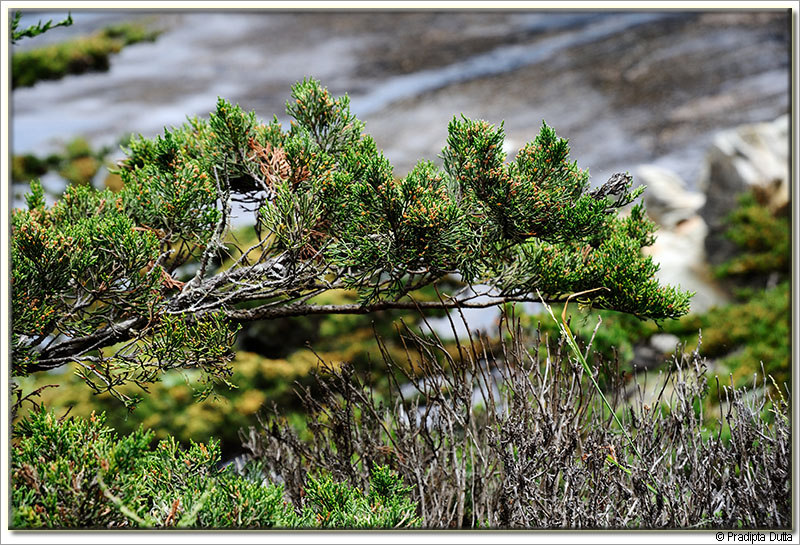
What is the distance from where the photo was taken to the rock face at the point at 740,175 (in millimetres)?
5023

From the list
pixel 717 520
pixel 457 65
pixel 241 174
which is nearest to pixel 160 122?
pixel 457 65

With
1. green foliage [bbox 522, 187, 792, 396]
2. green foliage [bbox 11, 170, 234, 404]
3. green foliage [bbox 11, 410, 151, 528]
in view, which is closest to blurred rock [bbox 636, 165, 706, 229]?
green foliage [bbox 522, 187, 792, 396]

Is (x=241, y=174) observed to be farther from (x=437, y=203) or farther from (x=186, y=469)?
(x=186, y=469)

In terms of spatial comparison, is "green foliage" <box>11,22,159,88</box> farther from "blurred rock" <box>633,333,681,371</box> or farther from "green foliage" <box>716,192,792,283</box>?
"green foliage" <box>716,192,792,283</box>

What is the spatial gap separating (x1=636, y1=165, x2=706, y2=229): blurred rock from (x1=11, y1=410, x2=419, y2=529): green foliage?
5.04 metres

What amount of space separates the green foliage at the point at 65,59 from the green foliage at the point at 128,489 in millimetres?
3040

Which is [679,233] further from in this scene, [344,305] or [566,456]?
[344,305]

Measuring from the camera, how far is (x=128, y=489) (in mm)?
1226

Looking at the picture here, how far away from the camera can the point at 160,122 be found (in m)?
5.42

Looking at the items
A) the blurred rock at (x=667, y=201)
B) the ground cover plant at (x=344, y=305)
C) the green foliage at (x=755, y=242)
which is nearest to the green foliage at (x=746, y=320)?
the green foliage at (x=755, y=242)

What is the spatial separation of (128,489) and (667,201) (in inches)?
218

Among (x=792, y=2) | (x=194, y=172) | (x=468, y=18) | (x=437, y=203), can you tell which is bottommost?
(x=437, y=203)

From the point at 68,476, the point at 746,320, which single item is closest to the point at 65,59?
the point at 68,476

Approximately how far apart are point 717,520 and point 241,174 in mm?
1439
